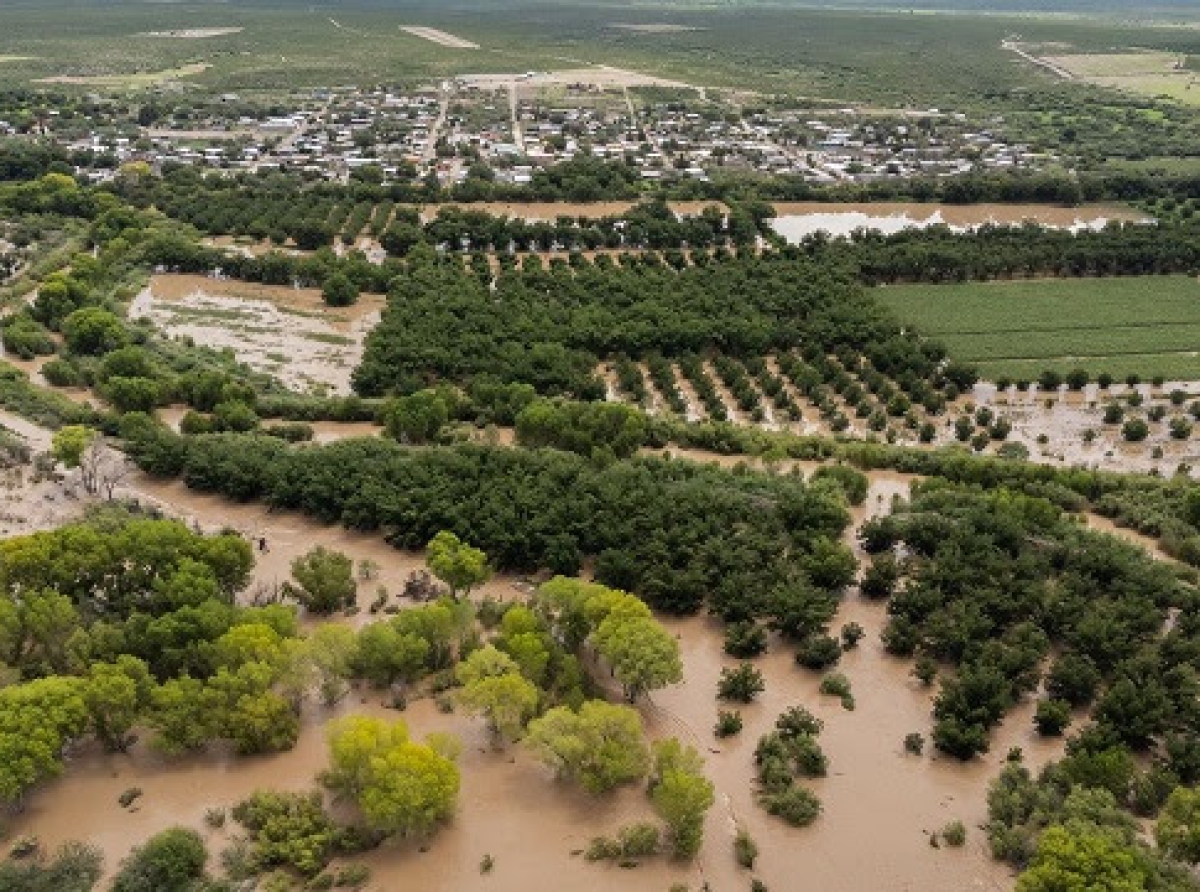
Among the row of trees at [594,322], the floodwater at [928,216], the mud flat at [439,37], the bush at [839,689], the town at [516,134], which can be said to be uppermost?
the mud flat at [439,37]

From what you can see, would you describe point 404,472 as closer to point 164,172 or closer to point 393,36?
point 164,172

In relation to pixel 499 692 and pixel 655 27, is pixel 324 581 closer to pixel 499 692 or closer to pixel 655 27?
pixel 499 692

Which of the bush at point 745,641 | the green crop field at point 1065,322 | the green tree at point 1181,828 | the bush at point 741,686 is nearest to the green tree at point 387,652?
the bush at point 741,686

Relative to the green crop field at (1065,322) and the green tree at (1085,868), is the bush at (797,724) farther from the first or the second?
the green crop field at (1065,322)

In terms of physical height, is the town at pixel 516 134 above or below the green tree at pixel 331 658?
above

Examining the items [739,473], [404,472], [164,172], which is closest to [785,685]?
[739,473]

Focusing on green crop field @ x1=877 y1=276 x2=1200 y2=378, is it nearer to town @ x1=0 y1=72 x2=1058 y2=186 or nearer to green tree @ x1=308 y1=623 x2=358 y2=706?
town @ x1=0 y1=72 x2=1058 y2=186

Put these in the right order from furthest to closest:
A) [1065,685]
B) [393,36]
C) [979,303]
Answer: [393,36]
[979,303]
[1065,685]
